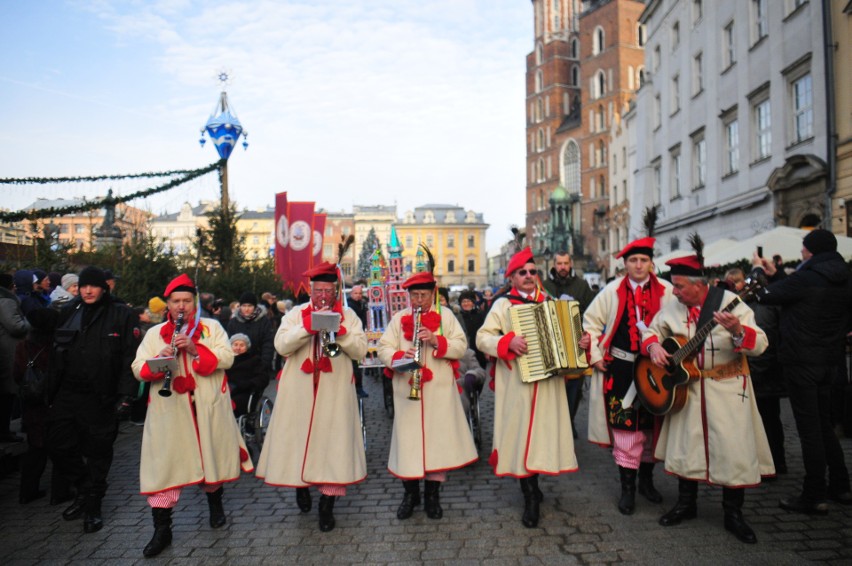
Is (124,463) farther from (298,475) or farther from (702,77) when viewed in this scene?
(702,77)

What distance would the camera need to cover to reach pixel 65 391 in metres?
5.36

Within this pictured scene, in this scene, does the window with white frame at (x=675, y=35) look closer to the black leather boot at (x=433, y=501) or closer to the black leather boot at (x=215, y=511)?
the black leather boot at (x=433, y=501)

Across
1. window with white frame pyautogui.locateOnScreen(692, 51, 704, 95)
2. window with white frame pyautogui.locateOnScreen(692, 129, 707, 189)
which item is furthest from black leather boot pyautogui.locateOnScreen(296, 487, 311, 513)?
window with white frame pyautogui.locateOnScreen(692, 51, 704, 95)

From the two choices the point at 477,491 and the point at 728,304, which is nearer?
the point at 728,304

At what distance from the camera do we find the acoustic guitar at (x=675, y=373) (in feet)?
15.0

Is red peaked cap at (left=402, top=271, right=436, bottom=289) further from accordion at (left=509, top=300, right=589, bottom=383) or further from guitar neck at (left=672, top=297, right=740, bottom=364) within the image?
guitar neck at (left=672, top=297, right=740, bottom=364)

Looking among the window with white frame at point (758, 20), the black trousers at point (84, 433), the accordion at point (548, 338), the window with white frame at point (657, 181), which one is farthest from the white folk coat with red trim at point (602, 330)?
the window with white frame at point (657, 181)

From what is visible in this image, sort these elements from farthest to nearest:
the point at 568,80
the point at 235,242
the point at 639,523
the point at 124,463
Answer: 1. the point at 568,80
2. the point at 235,242
3. the point at 124,463
4. the point at 639,523

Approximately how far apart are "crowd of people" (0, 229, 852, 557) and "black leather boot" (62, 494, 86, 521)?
0.9 inches

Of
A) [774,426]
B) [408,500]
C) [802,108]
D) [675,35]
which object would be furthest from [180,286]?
[675,35]

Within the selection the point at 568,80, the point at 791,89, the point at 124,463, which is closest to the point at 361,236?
the point at 568,80

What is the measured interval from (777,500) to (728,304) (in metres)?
1.99

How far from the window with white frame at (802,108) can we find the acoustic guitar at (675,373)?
13134 millimetres

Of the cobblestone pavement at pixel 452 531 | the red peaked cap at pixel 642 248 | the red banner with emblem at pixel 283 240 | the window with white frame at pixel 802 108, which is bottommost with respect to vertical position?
the cobblestone pavement at pixel 452 531
